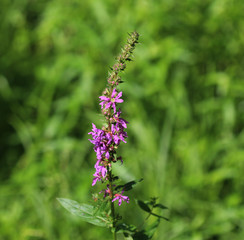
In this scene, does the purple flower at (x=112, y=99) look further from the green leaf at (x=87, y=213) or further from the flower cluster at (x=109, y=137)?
the green leaf at (x=87, y=213)

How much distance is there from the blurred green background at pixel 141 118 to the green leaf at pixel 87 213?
1655mm

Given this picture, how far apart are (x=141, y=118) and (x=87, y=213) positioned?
8.19ft

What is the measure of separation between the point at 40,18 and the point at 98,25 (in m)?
1.64

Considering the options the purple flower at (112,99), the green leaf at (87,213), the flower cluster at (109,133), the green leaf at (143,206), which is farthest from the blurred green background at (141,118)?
the purple flower at (112,99)

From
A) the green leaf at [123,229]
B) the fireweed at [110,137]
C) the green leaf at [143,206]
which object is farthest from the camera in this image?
the green leaf at [143,206]

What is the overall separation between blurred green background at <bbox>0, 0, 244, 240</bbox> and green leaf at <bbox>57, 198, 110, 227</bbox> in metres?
1.66

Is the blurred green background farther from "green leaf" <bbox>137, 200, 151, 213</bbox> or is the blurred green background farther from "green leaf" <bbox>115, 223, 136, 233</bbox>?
"green leaf" <bbox>115, 223, 136, 233</bbox>

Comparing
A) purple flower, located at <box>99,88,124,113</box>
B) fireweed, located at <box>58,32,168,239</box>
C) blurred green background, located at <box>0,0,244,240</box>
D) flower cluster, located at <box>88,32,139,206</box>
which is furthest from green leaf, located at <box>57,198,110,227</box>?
blurred green background, located at <box>0,0,244,240</box>

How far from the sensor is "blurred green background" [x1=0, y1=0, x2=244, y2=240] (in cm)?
346

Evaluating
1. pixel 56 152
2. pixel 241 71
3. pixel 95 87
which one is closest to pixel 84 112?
pixel 95 87

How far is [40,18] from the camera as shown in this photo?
5.59 metres

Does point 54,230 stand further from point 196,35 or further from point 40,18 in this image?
point 40,18

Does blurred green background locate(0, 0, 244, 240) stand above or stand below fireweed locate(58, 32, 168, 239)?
above

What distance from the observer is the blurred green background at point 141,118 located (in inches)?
136
